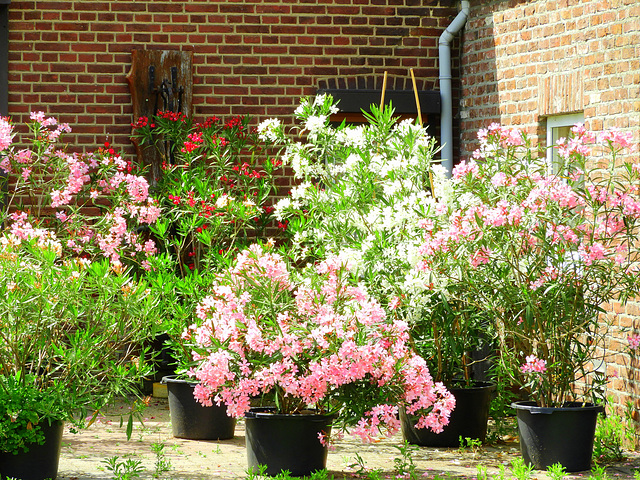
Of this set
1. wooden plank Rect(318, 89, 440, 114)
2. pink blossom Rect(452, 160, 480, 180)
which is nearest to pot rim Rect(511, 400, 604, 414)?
pink blossom Rect(452, 160, 480, 180)

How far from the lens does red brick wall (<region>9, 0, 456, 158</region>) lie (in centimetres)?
827

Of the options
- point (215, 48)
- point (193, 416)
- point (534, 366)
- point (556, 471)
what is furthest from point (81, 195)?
point (556, 471)

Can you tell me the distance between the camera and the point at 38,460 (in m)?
5.14

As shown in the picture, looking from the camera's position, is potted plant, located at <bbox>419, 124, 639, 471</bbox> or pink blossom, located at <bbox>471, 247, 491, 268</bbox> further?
pink blossom, located at <bbox>471, 247, 491, 268</bbox>

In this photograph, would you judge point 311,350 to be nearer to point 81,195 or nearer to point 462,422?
point 462,422

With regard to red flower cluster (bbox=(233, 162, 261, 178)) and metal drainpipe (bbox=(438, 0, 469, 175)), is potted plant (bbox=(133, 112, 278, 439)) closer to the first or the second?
red flower cluster (bbox=(233, 162, 261, 178))

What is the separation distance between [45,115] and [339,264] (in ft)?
13.0

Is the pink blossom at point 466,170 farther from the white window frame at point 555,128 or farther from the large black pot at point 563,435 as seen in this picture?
the white window frame at point 555,128

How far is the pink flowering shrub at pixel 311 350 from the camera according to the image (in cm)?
505

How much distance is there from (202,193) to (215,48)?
1.59 metres

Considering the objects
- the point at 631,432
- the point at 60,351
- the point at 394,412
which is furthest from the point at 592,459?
the point at 60,351

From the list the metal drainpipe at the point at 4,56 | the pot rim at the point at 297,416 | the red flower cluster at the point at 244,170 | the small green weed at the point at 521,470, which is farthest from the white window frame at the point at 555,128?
the metal drainpipe at the point at 4,56

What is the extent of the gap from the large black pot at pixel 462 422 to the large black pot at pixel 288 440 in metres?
1.22

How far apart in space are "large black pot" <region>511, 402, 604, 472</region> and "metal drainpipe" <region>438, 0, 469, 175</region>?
11.0ft
